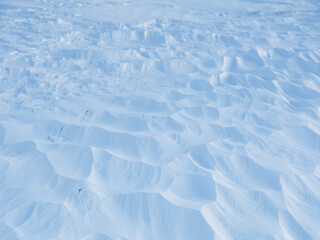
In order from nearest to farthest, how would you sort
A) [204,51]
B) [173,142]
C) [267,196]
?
1. [267,196]
2. [173,142]
3. [204,51]

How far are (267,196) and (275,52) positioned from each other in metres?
2.19

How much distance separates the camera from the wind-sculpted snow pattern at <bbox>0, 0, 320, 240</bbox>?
4.71 feet

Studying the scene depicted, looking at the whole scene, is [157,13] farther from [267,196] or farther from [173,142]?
[267,196]

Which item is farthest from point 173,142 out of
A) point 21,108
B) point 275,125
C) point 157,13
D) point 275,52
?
point 157,13

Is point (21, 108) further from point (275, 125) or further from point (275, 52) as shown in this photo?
point (275, 52)

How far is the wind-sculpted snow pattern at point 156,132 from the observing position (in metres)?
1.44

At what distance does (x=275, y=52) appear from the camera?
328cm

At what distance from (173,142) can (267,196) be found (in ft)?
2.15

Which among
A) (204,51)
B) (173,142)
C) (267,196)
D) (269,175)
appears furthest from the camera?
(204,51)

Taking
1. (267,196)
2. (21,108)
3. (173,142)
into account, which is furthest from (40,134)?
(267,196)

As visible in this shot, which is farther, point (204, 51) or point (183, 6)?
point (183, 6)

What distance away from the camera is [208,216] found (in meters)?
1.44

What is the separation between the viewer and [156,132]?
2.00 m

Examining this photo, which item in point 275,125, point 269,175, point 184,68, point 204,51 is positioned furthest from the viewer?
point 204,51
